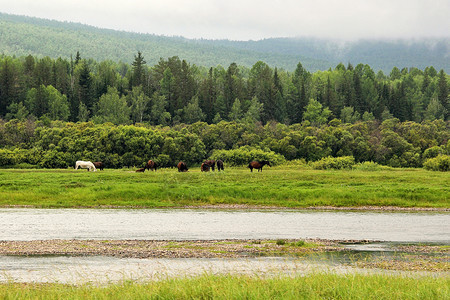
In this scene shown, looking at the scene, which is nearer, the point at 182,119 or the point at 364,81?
the point at 182,119

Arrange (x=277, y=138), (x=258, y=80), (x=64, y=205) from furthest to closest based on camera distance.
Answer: (x=258, y=80)
(x=277, y=138)
(x=64, y=205)

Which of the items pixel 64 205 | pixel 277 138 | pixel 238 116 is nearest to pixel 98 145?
pixel 277 138

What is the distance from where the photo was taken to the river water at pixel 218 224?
114 ft

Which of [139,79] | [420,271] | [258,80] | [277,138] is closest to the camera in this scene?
[420,271]

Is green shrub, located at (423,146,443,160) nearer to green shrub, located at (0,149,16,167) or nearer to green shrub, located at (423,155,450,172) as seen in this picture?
green shrub, located at (423,155,450,172)

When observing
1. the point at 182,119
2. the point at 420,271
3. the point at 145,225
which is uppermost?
the point at 420,271

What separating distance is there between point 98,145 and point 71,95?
187ft

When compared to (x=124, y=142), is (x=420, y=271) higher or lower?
higher

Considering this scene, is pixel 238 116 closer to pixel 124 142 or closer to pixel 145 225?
pixel 124 142

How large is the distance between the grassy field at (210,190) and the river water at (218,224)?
15.2 ft

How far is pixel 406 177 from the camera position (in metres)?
67.2

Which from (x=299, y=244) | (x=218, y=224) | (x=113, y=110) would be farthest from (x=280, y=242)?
(x=113, y=110)

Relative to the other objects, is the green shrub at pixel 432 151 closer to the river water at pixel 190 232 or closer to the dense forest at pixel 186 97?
the dense forest at pixel 186 97

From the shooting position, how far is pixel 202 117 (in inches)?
6102
